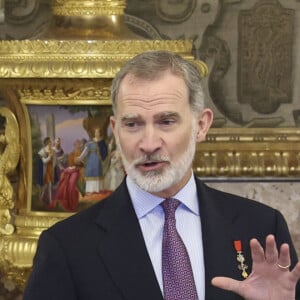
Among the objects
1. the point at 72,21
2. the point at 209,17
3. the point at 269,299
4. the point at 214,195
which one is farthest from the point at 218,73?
the point at 269,299

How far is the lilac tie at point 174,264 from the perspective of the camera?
298cm

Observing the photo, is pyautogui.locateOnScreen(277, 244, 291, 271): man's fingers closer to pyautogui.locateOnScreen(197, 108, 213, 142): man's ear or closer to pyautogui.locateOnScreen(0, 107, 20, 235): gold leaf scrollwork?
pyautogui.locateOnScreen(197, 108, 213, 142): man's ear

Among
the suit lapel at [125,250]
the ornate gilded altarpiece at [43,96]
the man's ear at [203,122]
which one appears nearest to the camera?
the suit lapel at [125,250]

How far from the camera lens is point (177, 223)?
3070mm

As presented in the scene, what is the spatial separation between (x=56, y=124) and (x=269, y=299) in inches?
68.0

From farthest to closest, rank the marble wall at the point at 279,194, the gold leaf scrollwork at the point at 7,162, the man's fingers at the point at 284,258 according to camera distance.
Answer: the marble wall at the point at 279,194 → the gold leaf scrollwork at the point at 7,162 → the man's fingers at the point at 284,258

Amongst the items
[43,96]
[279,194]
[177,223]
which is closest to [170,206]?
[177,223]

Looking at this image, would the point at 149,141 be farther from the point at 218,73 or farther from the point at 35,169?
the point at 218,73

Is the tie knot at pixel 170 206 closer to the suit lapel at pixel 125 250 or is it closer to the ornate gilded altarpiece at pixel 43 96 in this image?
the suit lapel at pixel 125 250

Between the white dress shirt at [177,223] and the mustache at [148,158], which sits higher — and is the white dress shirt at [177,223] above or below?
below

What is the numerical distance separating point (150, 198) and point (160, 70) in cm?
31

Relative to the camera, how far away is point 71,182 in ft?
14.6

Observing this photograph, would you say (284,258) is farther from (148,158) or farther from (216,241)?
(148,158)

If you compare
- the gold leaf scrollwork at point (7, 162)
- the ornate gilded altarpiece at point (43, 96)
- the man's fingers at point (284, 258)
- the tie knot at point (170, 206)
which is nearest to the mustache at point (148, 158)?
the tie knot at point (170, 206)
